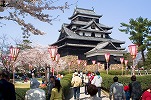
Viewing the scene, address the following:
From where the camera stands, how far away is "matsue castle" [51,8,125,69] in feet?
152

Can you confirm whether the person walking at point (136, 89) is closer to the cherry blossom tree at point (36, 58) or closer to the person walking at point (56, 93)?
the person walking at point (56, 93)

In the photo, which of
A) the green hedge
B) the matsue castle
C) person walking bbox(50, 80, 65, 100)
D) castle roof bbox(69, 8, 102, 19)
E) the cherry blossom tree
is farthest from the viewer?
castle roof bbox(69, 8, 102, 19)

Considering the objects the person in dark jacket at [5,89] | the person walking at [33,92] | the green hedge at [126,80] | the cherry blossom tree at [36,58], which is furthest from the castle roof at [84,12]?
the person in dark jacket at [5,89]

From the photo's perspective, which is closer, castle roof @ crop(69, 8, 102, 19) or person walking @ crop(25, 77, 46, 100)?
person walking @ crop(25, 77, 46, 100)

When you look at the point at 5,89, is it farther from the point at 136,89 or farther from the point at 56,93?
the point at 136,89

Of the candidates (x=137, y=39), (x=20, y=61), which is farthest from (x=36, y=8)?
(x=137, y=39)

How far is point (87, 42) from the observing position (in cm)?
5006

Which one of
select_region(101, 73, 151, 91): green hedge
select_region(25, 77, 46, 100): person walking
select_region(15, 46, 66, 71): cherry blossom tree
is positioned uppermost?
select_region(15, 46, 66, 71): cherry blossom tree

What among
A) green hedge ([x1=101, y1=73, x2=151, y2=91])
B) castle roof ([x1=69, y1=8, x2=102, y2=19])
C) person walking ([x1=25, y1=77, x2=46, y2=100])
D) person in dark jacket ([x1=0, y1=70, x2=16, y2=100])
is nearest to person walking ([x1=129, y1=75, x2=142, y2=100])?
person walking ([x1=25, y1=77, x2=46, y2=100])

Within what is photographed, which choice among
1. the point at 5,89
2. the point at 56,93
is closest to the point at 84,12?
the point at 56,93

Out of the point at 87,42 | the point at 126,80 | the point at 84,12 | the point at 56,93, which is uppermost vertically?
the point at 84,12

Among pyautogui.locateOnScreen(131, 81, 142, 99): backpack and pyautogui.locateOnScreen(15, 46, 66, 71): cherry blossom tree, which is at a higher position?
pyautogui.locateOnScreen(15, 46, 66, 71): cherry blossom tree

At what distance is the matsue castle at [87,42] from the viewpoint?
46250 mm

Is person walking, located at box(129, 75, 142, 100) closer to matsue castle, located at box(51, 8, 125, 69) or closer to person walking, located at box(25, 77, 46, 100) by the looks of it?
person walking, located at box(25, 77, 46, 100)
